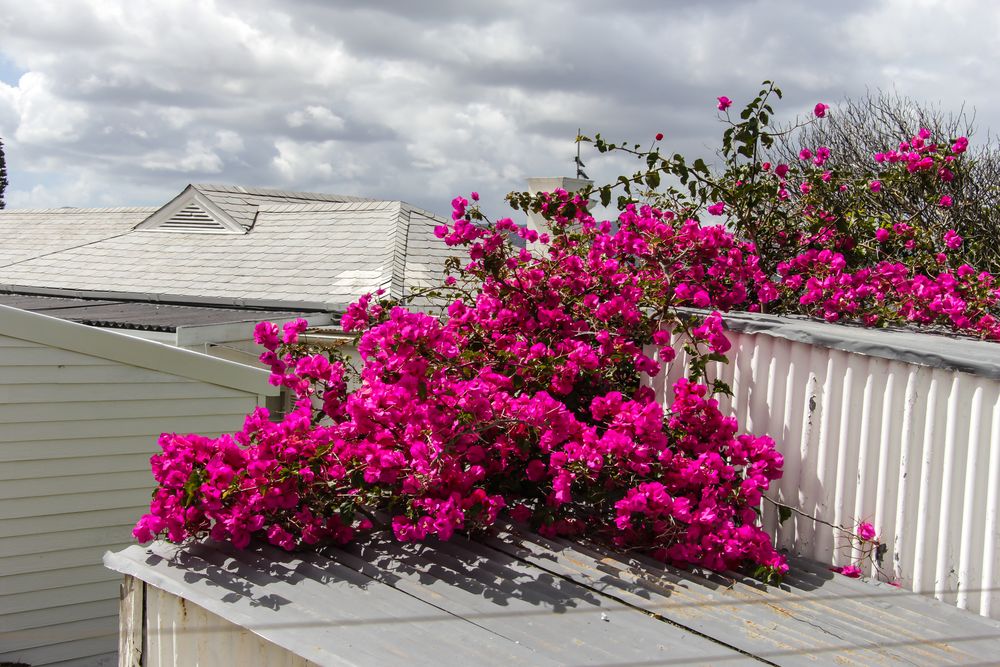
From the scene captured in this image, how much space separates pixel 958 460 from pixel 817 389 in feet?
2.44

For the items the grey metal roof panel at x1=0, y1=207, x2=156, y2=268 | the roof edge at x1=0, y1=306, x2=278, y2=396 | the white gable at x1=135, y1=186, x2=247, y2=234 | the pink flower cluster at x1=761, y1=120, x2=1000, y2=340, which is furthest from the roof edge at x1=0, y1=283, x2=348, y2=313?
the pink flower cluster at x1=761, y1=120, x2=1000, y2=340

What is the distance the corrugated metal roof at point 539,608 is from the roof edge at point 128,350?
11.5 ft

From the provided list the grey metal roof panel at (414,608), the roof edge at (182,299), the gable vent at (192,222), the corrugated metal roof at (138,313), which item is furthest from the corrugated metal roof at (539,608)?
the gable vent at (192,222)

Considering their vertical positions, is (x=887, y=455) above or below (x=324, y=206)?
below

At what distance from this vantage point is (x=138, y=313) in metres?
11.8

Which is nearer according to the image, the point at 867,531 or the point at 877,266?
the point at 867,531

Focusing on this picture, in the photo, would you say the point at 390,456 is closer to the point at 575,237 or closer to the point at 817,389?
the point at 817,389

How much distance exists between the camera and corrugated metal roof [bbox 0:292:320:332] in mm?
10344

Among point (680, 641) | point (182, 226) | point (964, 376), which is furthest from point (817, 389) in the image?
point (182, 226)

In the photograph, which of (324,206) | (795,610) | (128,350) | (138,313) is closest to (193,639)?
(795,610)

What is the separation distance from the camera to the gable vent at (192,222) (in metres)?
16.5

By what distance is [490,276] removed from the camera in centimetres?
550

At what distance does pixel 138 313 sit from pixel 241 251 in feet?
11.2

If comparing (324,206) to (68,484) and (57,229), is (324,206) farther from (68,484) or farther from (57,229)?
(68,484)
